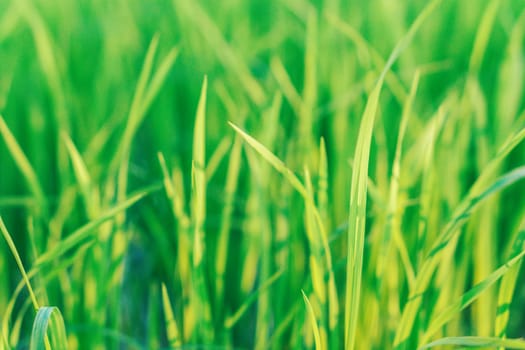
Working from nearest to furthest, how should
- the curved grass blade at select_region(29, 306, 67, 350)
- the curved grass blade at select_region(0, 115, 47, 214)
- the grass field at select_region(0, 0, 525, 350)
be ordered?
the curved grass blade at select_region(29, 306, 67, 350) → the grass field at select_region(0, 0, 525, 350) → the curved grass blade at select_region(0, 115, 47, 214)

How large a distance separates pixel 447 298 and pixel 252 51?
1.46 ft

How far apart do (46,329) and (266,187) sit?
11.7 inches

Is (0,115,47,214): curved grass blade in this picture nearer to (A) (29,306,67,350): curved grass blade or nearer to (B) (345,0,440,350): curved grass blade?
(A) (29,306,67,350): curved grass blade

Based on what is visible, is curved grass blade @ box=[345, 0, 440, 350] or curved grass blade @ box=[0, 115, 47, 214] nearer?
curved grass blade @ box=[345, 0, 440, 350]

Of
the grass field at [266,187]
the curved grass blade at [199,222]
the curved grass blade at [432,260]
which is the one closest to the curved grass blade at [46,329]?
the grass field at [266,187]

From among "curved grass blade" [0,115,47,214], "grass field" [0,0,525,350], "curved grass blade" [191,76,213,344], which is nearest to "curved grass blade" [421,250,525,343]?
"grass field" [0,0,525,350]

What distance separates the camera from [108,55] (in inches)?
33.7

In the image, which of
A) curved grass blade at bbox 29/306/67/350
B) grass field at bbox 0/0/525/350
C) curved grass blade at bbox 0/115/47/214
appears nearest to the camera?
curved grass blade at bbox 29/306/67/350

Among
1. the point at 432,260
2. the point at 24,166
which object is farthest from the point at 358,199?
the point at 24,166

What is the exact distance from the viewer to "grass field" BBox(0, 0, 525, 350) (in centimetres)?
51

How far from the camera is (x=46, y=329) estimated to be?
42 cm

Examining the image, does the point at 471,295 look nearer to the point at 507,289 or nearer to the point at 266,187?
the point at 507,289

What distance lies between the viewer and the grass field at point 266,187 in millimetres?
514

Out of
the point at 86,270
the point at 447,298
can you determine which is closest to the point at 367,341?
the point at 447,298
